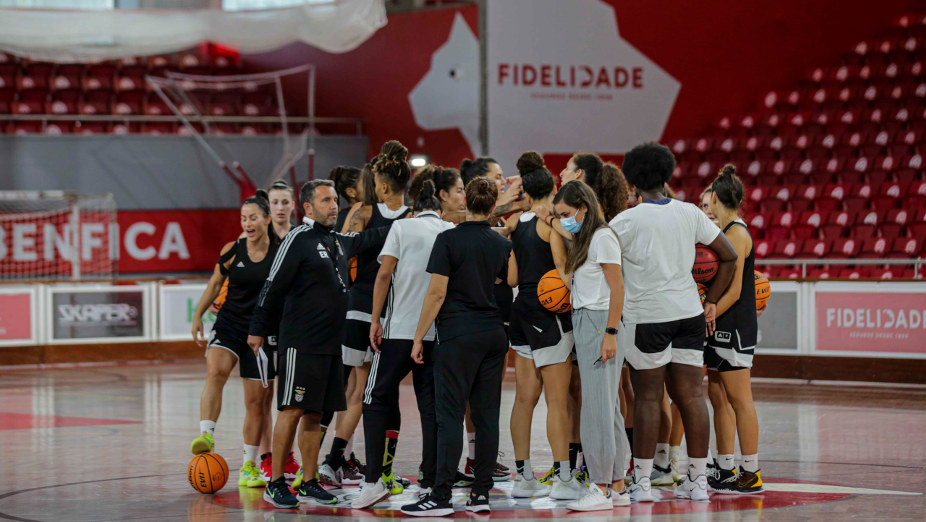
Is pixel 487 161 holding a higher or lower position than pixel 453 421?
higher

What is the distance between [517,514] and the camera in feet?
22.7

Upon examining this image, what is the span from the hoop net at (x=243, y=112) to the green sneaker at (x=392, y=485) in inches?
584

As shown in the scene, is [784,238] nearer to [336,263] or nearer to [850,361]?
[850,361]

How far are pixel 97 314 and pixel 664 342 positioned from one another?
1279 centimetres

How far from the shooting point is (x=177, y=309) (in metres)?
18.2

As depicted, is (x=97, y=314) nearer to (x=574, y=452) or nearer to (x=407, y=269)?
(x=407, y=269)

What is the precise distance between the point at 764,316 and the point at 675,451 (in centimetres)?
717

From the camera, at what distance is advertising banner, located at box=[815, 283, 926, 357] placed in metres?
13.7

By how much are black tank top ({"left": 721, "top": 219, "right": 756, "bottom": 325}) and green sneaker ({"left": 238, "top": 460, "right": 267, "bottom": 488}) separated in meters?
3.34

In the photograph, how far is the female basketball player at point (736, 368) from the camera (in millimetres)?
7422

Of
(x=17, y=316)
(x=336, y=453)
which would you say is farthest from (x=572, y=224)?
(x=17, y=316)

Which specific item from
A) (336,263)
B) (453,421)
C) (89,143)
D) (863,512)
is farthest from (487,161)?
(89,143)

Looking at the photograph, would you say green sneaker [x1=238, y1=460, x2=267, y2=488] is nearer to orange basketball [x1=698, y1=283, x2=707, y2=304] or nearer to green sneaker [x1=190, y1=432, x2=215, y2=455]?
green sneaker [x1=190, y1=432, x2=215, y2=455]

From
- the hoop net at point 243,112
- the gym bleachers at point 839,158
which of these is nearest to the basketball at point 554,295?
the gym bleachers at point 839,158
